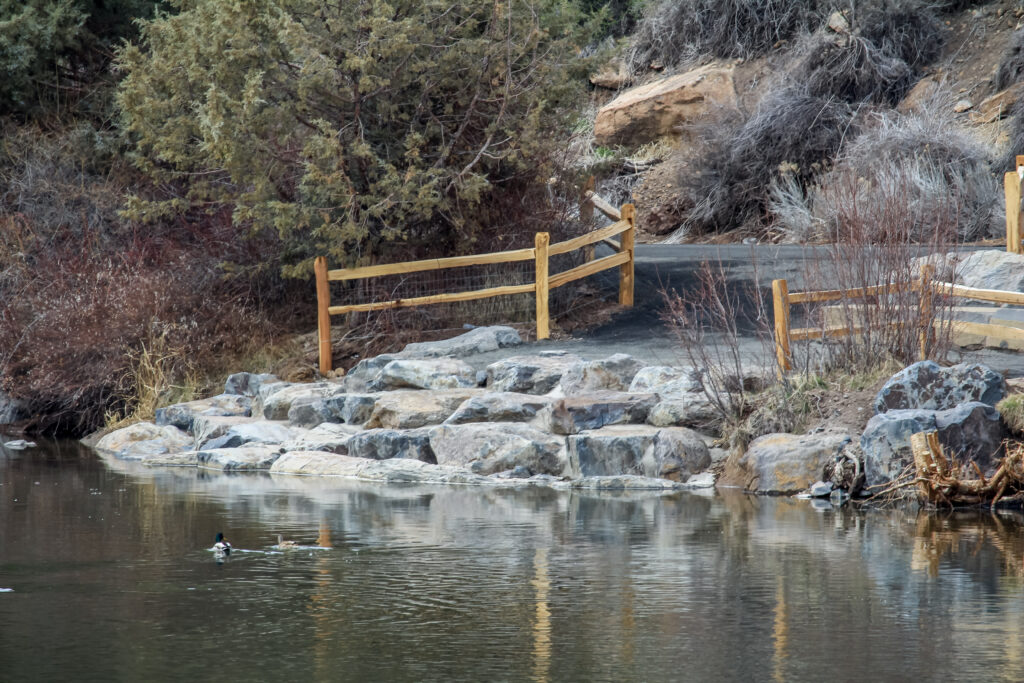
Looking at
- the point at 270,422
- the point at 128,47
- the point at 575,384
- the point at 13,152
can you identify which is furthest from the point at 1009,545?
the point at 13,152

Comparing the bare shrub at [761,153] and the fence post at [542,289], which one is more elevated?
Result: the bare shrub at [761,153]

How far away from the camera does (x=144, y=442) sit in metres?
16.8

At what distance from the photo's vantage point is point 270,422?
54.5 feet

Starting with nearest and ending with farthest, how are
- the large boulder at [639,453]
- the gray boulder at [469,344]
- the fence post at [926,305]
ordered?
the large boulder at [639,453] < the fence post at [926,305] < the gray boulder at [469,344]

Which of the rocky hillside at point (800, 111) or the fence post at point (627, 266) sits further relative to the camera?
the rocky hillside at point (800, 111)

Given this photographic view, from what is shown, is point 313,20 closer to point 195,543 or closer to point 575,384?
point 575,384

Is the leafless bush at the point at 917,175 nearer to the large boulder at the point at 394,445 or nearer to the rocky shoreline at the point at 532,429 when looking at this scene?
the rocky shoreline at the point at 532,429

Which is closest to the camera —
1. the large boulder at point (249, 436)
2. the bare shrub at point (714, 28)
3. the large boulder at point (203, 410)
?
the large boulder at point (249, 436)

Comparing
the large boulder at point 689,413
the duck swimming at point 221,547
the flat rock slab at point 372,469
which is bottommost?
the duck swimming at point 221,547

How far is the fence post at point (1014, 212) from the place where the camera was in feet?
65.2

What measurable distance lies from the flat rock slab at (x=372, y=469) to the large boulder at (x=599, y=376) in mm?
2120

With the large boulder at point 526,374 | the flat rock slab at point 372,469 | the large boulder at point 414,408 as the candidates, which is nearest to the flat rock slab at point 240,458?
the flat rock slab at point 372,469

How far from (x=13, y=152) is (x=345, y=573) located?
19.0 m

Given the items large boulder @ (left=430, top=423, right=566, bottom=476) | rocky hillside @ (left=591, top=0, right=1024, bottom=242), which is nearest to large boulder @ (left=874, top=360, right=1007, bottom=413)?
large boulder @ (left=430, top=423, right=566, bottom=476)
